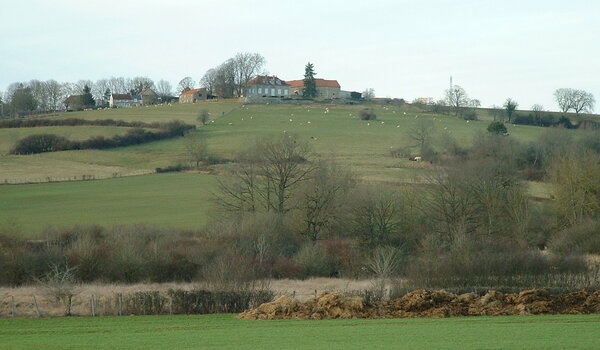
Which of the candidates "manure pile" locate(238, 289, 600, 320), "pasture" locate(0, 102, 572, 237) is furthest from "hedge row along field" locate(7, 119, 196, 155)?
"manure pile" locate(238, 289, 600, 320)

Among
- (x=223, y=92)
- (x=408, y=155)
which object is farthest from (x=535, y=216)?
(x=223, y=92)

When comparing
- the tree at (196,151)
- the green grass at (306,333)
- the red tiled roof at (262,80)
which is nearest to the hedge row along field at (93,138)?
the tree at (196,151)

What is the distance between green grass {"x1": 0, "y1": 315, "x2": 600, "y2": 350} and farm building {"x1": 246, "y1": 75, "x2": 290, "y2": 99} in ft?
373

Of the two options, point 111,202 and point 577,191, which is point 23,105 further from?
point 577,191

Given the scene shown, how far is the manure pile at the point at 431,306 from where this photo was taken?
91.6 ft

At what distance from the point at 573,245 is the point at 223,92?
103001mm

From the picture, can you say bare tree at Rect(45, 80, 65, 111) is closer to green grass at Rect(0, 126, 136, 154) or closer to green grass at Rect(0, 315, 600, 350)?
green grass at Rect(0, 126, 136, 154)

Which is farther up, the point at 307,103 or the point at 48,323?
the point at 307,103

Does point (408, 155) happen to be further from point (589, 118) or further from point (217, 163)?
point (589, 118)

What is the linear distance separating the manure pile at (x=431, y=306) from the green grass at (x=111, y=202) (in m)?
26.5

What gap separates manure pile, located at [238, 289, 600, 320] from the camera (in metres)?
27.9

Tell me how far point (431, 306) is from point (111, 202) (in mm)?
39616

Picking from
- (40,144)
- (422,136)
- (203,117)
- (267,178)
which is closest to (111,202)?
(267,178)

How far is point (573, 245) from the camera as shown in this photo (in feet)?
155
